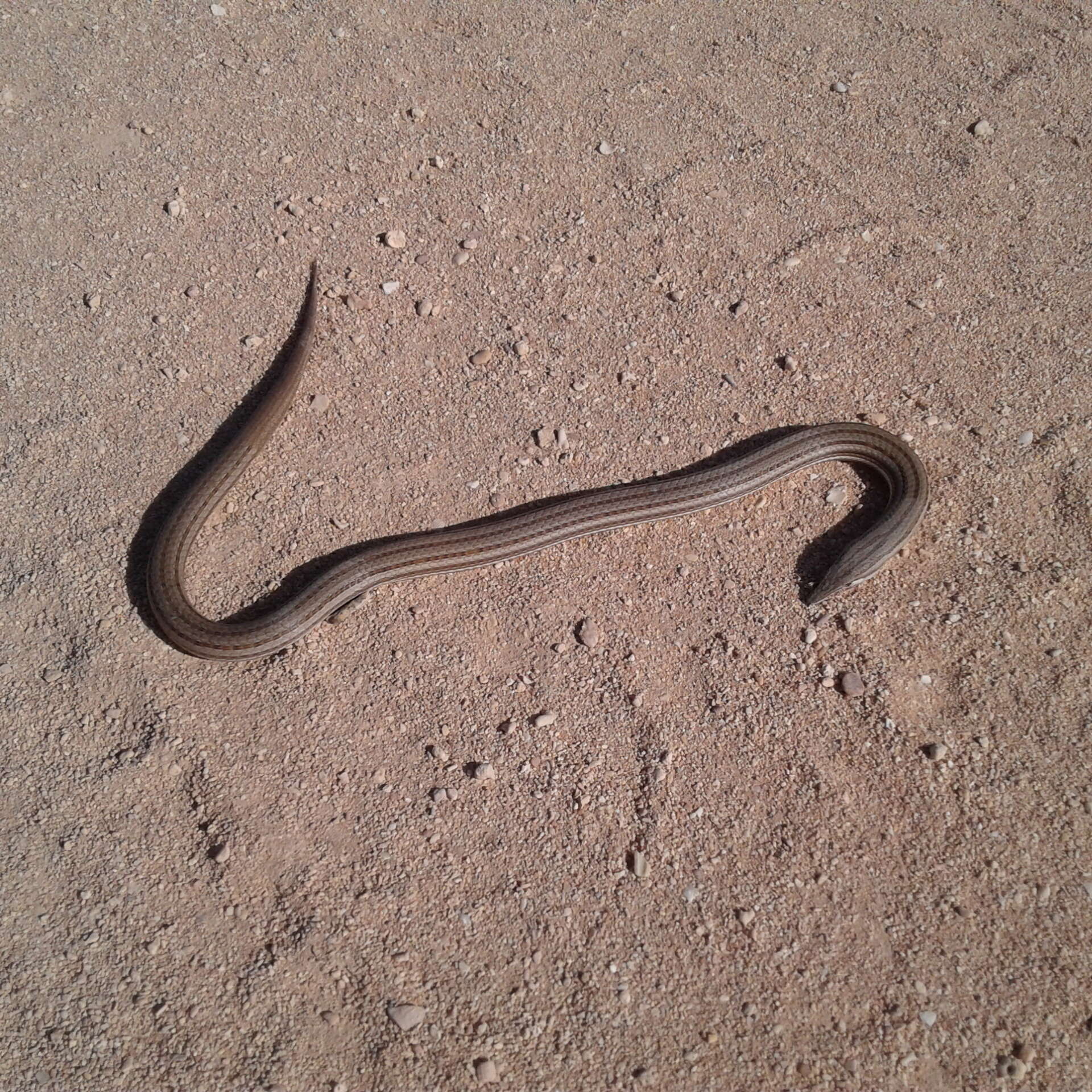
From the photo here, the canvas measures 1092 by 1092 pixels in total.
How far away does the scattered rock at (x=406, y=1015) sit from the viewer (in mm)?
→ 3803

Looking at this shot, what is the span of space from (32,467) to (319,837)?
120 inches

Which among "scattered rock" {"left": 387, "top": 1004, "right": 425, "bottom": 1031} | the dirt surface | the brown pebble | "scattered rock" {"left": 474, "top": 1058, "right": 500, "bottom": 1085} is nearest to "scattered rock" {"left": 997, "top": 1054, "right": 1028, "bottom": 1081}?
the dirt surface

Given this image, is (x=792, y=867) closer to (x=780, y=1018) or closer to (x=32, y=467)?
(x=780, y=1018)

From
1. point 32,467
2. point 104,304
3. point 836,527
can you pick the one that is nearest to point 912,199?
point 836,527

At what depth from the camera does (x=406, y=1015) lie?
381 centimetres

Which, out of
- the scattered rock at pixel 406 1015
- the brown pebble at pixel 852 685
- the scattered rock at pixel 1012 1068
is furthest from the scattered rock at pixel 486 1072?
the brown pebble at pixel 852 685

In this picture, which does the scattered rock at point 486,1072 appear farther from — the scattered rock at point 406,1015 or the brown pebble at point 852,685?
the brown pebble at point 852,685

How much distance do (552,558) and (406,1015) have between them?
2.45 metres

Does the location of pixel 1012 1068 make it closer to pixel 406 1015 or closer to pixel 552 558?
pixel 406 1015

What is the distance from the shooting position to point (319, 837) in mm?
4293

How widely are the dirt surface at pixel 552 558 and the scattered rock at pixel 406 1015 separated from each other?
16mm

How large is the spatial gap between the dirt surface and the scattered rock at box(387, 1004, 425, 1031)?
2 centimetres

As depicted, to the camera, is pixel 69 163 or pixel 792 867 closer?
pixel 792 867

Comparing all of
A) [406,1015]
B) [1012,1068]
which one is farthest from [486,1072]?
[1012,1068]
